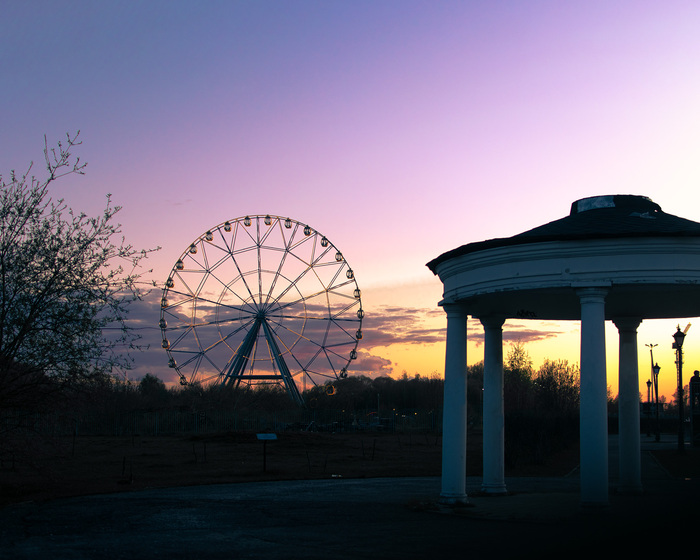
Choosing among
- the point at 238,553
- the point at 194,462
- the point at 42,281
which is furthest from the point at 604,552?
the point at 194,462

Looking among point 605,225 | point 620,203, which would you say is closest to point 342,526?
point 605,225

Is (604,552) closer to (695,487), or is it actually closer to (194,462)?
(695,487)

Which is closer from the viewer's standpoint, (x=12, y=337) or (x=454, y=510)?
(x=454, y=510)

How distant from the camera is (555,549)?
38.0 feet

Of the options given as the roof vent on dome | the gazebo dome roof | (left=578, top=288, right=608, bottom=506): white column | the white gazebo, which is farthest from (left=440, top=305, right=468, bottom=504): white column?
the roof vent on dome

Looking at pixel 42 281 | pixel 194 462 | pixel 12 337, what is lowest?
pixel 194 462

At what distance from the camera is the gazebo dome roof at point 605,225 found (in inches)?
619

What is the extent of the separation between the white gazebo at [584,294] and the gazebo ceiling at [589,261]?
0.02 metres

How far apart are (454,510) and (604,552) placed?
20.9ft

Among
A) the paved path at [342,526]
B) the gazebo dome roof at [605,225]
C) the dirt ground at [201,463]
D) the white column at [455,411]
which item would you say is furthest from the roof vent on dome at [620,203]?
the dirt ground at [201,463]

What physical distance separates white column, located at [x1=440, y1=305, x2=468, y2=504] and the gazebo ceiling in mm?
683

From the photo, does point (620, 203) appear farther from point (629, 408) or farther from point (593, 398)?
point (629, 408)

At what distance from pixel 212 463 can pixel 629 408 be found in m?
→ 26.3

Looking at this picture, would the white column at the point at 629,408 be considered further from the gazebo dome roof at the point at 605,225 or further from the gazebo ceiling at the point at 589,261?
the gazebo dome roof at the point at 605,225
